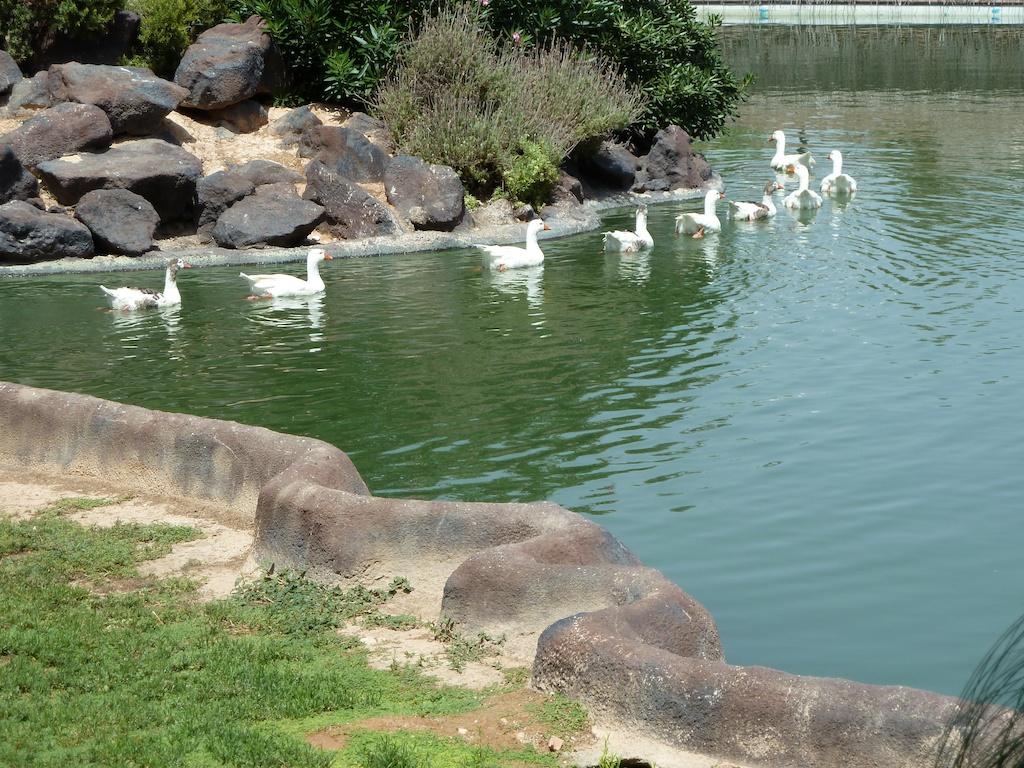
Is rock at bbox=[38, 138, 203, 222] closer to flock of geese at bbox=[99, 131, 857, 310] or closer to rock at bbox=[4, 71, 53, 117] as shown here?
flock of geese at bbox=[99, 131, 857, 310]

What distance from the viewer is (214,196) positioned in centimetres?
2133

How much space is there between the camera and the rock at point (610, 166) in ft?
86.3

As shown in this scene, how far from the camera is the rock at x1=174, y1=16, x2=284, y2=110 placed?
77.8ft

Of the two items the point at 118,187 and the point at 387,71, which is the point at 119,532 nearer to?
the point at 118,187

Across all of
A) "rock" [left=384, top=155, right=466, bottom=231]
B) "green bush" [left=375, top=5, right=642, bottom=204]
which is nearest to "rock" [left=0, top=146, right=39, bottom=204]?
"rock" [left=384, top=155, right=466, bottom=231]

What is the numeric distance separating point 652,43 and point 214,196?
395 inches

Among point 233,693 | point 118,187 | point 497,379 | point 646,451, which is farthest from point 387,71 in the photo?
point 233,693

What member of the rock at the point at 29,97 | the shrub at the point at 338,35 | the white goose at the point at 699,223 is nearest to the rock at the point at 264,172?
the shrub at the point at 338,35

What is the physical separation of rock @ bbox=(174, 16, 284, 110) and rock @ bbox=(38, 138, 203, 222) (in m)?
2.22

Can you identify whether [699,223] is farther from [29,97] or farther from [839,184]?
[29,97]

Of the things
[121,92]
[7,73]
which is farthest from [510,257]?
[7,73]

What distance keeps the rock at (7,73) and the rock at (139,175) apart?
2.71 metres

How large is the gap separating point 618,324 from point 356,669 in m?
9.95

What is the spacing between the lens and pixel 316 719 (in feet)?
18.9
